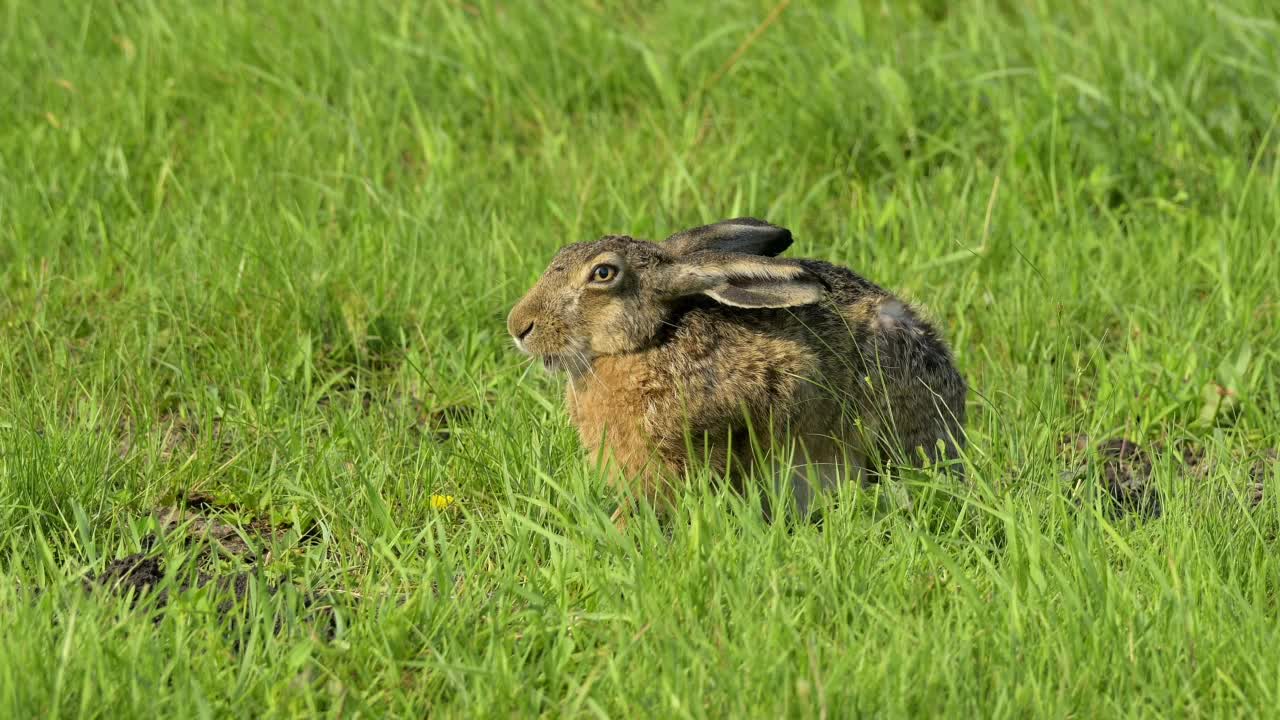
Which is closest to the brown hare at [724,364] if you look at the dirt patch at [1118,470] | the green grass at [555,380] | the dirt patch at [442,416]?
the green grass at [555,380]

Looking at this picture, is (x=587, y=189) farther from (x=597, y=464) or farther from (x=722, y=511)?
(x=722, y=511)

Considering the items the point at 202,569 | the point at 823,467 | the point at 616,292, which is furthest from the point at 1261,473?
the point at 202,569

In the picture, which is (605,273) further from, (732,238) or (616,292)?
(732,238)

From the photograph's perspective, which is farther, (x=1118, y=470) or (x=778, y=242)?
(x=1118, y=470)

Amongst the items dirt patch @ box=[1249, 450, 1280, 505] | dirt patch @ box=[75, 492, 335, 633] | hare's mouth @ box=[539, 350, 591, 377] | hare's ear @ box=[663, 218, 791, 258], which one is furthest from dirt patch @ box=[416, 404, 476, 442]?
dirt patch @ box=[1249, 450, 1280, 505]

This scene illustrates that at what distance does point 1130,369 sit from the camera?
538cm

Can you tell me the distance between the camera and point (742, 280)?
445 centimetres

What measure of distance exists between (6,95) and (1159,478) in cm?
493

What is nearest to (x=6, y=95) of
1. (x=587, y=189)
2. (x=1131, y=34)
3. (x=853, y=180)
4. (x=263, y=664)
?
(x=587, y=189)

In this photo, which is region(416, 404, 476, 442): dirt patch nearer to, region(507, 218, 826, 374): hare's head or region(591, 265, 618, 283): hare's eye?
region(507, 218, 826, 374): hare's head

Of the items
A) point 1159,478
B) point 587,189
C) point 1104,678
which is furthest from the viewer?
point 587,189

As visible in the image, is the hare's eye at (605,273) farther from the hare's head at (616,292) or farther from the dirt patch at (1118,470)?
the dirt patch at (1118,470)

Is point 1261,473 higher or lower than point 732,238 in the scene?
lower

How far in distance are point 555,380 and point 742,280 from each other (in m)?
0.86
